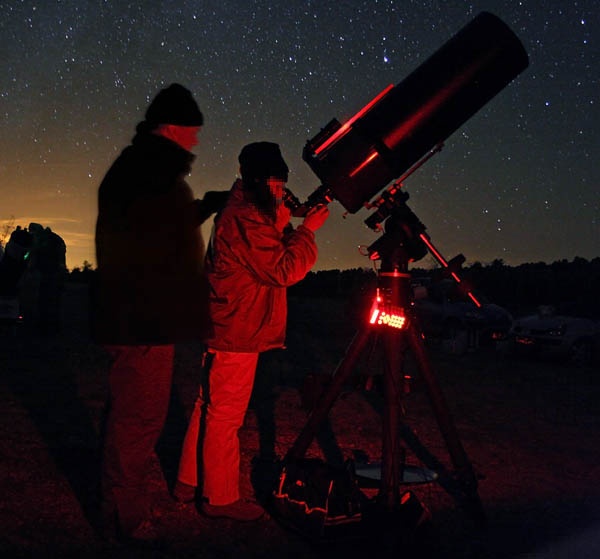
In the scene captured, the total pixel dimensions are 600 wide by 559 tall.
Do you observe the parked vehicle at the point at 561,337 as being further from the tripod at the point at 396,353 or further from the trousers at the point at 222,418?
the trousers at the point at 222,418

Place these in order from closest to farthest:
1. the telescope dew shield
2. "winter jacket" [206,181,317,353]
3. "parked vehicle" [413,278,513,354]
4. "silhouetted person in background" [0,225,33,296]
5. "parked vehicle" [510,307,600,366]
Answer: "winter jacket" [206,181,317,353]
the telescope dew shield
"silhouetted person in background" [0,225,33,296]
"parked vehicle" [510,307,600,366]
"parked vehicle" [413,278,513,354]

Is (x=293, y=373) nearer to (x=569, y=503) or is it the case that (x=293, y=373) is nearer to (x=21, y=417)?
(x=21, y=417)

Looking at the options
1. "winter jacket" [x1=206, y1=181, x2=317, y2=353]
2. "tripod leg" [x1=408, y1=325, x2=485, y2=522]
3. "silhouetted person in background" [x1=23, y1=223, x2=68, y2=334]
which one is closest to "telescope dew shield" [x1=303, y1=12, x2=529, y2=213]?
"winter jacket" [x1=206, y1=181, x2=317, y2=353]

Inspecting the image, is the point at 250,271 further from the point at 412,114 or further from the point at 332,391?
the point at 412,114

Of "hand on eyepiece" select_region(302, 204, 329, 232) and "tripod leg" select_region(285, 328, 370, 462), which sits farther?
"tripod leg" select_region(285, 328, 370, 462)

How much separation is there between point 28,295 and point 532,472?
13.2 meters

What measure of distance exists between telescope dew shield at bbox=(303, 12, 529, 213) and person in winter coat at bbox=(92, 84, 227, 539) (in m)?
0.73

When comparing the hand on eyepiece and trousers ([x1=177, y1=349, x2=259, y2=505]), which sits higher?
the hand on eyepiece

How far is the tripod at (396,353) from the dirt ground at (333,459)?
12 centimetres

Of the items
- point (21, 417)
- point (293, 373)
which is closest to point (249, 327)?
point (21, 417)

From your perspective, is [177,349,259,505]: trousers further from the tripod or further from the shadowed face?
the shadowed face

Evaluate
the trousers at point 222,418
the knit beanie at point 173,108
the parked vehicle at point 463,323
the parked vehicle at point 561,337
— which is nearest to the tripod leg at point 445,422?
the trousers at point 222,418

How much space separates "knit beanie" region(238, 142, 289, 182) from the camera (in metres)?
3.27

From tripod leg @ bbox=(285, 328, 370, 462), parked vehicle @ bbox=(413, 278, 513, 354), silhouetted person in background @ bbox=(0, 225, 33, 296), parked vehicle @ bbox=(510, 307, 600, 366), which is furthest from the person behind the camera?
parked vehicle @ bbox=(413, 278, 513, 354)
